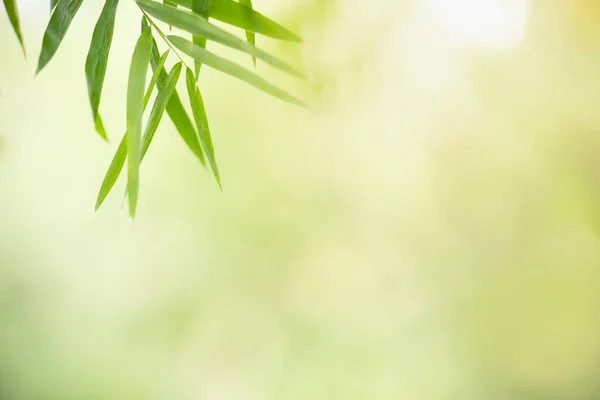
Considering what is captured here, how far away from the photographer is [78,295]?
1.40 metres

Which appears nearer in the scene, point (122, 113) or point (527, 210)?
point (527, 210)

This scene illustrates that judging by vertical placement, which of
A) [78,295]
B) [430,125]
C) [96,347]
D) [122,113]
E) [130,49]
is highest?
[430,125]

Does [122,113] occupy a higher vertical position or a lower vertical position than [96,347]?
higher

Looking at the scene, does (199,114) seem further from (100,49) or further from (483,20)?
(483,20)

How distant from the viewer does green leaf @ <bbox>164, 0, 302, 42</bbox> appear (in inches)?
26.1

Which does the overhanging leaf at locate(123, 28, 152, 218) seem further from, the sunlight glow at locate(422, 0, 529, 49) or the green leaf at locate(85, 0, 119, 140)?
the sunlight glow at locate(422, 0, 529, 49)

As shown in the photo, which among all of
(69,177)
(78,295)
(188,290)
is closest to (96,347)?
(78,295)

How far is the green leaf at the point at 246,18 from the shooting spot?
0.66m

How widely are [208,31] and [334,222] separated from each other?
2.75ft

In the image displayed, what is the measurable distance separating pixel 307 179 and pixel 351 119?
20cm

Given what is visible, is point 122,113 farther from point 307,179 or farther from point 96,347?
point 96,347

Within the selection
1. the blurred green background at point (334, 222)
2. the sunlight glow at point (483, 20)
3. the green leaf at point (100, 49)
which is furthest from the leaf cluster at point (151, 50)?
the sunlight glow at point (483, 20)

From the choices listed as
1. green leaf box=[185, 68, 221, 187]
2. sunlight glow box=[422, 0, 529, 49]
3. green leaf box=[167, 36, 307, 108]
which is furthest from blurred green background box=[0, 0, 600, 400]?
green leaf box=[167, 36, 307, 108]

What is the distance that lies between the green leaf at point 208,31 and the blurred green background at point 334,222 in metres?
0.72
